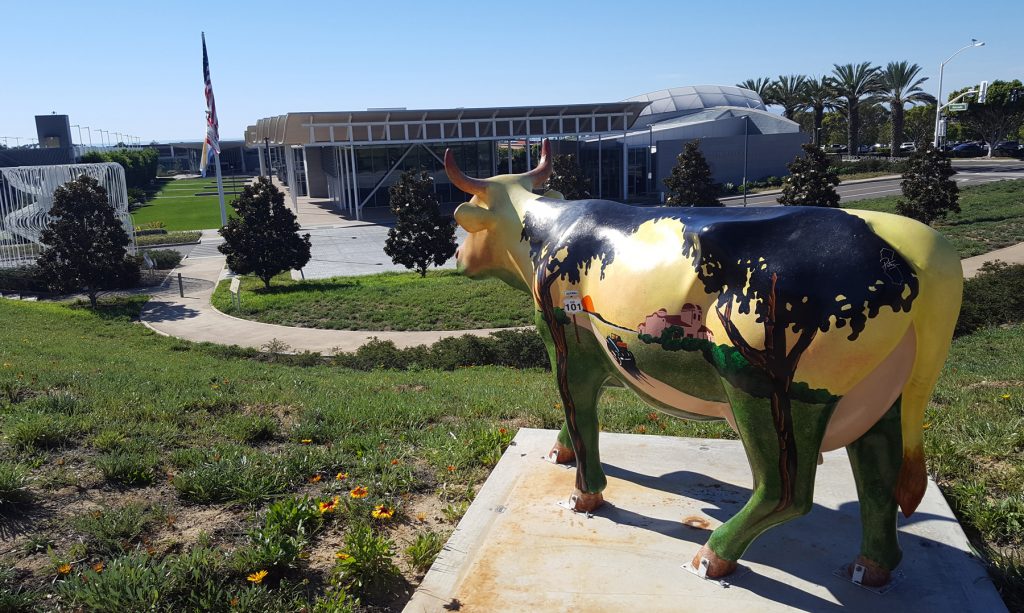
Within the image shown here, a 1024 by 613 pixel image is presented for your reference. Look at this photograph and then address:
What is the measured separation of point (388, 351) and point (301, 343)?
3.67 metres

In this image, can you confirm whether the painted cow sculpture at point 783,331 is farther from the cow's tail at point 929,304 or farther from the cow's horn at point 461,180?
the cow's horn at point 461,180

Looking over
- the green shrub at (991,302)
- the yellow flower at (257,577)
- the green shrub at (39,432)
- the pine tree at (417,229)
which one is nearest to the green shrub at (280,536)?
the yellow flower at (257,577)

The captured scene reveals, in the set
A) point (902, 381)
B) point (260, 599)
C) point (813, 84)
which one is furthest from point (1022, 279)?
point (813, 84)

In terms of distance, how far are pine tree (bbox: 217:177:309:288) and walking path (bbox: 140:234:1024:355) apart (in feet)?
5.24

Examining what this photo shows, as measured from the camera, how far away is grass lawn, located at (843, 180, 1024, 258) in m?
23.5

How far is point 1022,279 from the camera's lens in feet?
51.6

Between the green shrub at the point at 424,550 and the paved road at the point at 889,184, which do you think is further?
the paved road at the point at 889,184

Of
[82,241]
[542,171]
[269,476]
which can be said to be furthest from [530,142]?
[269,476]

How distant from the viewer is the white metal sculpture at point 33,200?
24953 mm

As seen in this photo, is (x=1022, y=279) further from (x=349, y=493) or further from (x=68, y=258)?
(x=68, y=258)

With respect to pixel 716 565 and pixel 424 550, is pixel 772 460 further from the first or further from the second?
pixel 424 550

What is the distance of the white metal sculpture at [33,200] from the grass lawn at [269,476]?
60.5 feet

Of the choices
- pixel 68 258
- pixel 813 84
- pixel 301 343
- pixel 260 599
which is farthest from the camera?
pixel 813 84

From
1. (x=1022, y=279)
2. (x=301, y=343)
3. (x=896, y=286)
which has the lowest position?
(x=301, y=343)
